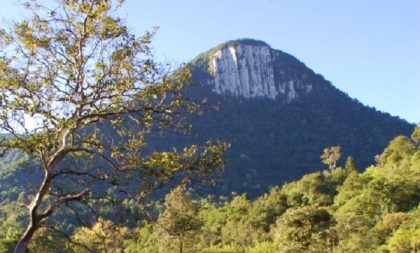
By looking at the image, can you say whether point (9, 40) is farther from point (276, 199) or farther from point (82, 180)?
point (276, 199)

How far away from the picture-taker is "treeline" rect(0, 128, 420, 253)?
114 feet

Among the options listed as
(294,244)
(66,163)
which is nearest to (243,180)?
(294,244)

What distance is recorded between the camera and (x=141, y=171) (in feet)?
30.1

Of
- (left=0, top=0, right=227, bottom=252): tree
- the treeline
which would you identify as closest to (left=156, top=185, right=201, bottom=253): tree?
the treeline

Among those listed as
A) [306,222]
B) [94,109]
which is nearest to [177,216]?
[306,222]

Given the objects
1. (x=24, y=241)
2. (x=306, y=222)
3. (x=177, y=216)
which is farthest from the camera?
(x=177, y=216)

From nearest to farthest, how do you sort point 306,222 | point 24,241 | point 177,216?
point 24,241, point 306,222, point 177,216

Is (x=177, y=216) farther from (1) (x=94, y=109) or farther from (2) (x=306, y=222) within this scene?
(1) (x=94, y=109)

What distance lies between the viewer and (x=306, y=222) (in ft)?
114

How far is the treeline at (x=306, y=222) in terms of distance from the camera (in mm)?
34688

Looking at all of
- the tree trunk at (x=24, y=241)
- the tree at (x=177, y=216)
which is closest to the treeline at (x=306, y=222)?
the tree at (x=177, y=216)

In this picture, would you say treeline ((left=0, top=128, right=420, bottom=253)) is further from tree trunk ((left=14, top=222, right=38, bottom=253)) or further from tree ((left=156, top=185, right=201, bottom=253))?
tree trunk ((left=14, top=222, right=38, bottom=253))

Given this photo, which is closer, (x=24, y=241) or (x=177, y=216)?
(x=24, y=241)

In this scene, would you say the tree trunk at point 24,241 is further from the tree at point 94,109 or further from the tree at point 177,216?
the tree at point 177,216
